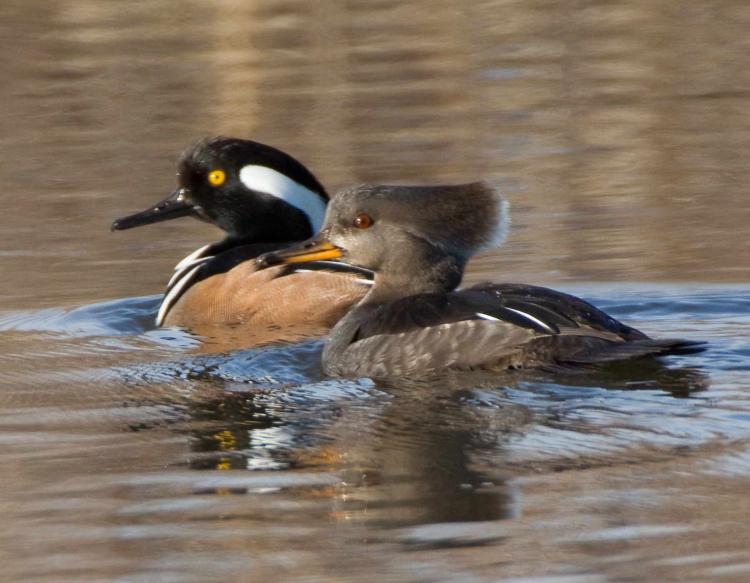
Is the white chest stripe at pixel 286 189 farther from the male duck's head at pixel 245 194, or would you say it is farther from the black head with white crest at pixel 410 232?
the black head with white crest at pixel 410 232

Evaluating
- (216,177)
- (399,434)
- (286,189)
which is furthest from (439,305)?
(216,177)

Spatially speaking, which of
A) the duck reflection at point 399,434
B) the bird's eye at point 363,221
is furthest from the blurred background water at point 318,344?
the bird's eye at point 363,221

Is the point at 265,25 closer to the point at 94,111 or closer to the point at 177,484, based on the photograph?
the point at 94,111

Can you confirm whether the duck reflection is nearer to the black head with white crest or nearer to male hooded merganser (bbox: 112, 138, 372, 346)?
the black head with white crest

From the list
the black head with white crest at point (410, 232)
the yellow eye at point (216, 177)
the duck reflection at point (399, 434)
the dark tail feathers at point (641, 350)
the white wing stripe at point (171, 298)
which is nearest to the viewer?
the duck reflection at point (399, 434)

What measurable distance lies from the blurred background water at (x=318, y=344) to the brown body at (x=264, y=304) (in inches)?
9.6

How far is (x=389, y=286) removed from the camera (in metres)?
8.09

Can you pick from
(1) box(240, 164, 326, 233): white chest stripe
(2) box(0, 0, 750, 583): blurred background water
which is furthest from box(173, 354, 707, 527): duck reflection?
(1) box(240, 164, 326, 233): white chest stripe

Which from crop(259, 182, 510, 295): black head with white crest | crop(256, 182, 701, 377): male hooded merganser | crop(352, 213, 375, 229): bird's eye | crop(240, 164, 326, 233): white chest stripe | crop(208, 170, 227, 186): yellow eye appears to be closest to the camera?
crop(256, 182, 701, 377): male hooded merganser

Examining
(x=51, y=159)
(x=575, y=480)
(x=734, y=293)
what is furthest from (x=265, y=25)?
(x=575, y=480)

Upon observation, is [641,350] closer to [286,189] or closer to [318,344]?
[318,344]

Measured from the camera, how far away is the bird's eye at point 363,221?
804 cm

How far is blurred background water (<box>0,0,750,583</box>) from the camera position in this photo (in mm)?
5164

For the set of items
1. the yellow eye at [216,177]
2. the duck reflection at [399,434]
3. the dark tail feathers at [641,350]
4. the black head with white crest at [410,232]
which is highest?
the yellow eye at [216,177]
